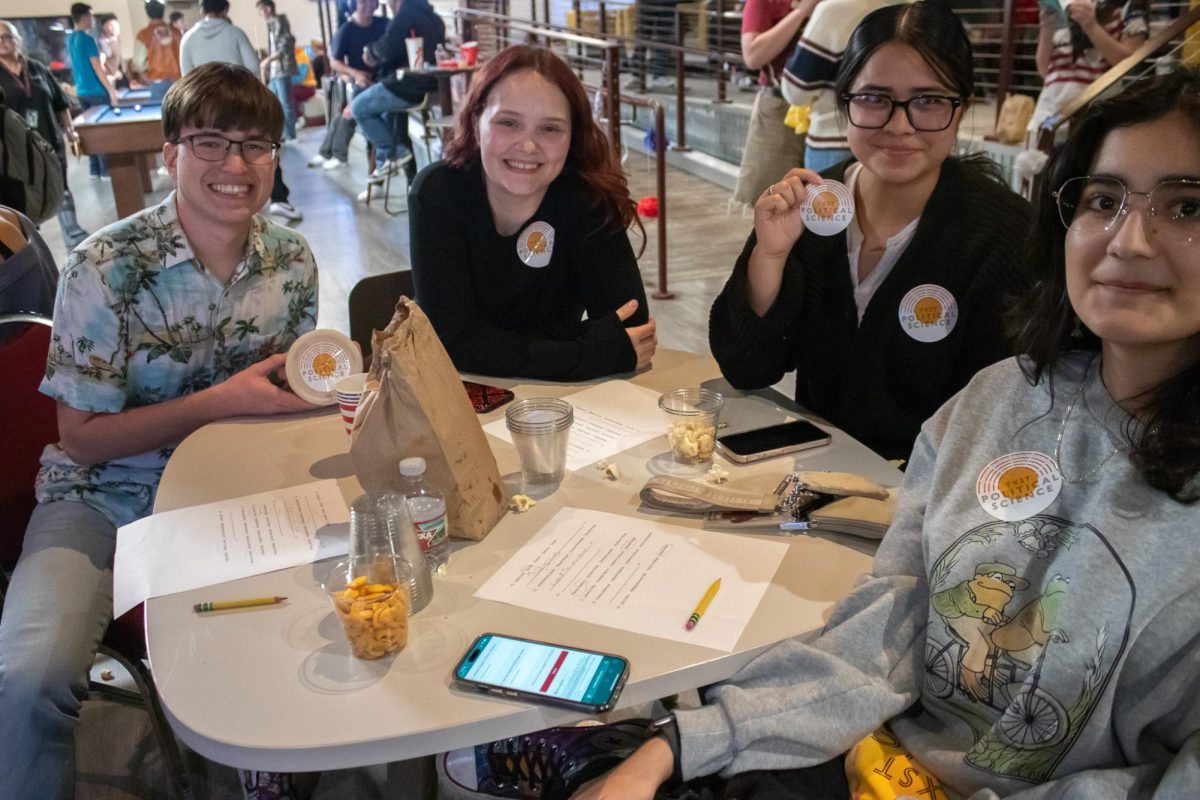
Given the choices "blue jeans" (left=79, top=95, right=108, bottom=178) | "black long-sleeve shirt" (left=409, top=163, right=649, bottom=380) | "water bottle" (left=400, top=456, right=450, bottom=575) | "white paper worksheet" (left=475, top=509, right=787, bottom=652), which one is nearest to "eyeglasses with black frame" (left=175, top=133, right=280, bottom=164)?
"black long-sleeve shirt" (left=409, top=163, right=649, bottom=380)

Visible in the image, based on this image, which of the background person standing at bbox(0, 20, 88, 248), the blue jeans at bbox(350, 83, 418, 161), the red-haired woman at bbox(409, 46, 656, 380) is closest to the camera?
the red-haired woman at bbox(409, 46, 656, 380)

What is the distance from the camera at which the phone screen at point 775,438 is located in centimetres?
162

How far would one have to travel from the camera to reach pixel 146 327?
1.79 metres

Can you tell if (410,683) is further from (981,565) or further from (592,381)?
(592,381)

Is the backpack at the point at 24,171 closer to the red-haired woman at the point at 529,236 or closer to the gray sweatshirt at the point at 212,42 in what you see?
the red-haired woman at the point at 529,236

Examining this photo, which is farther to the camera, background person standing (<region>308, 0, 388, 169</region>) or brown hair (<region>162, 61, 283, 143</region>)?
background person standing (<region>308, 0, 388, 169</region>)

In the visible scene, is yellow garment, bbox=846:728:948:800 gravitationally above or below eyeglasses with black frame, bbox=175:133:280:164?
below

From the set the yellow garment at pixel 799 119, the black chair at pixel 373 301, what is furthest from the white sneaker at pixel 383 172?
the black chair at pixel 373 301

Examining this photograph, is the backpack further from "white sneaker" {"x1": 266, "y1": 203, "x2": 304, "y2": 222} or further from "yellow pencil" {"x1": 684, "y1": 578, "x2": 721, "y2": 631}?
"yellow pencil" {"x1": 684, "y1": 578, "x2": 721, "y2": 631}

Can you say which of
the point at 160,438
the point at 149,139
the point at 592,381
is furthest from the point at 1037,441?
the point at 149,139

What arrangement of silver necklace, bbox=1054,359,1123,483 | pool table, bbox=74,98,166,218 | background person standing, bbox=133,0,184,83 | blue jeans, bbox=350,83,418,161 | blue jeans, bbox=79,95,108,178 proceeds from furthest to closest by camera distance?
background person standing, bbox=133,0,184,83 → blue jeans, bbox=79,95,108,178 → blue jeans, bbox=350,83,418,161 → pool table, bbox=74,98,166,218 → silver necklace, bbox=1054,359,1123,483

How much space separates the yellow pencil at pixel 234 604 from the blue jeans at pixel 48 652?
460 mm

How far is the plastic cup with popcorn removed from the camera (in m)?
1.56

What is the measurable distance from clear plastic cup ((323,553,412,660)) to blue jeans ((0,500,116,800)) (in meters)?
0.64
